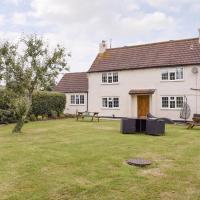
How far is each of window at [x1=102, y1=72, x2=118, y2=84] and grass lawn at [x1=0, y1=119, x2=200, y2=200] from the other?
66.6ft

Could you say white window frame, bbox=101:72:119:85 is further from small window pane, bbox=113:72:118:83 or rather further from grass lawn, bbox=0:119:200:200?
grass lawn, bbox=0:119:200:200

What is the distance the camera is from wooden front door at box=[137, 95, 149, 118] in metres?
33.5

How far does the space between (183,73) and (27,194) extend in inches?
1010

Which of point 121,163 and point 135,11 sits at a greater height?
point 135,11

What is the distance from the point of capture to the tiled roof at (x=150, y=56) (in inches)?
1243

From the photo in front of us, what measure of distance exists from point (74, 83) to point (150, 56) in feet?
40.3

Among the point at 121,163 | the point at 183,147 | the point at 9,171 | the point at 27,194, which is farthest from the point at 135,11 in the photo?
the point at 27,194

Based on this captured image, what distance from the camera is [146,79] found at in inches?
1305

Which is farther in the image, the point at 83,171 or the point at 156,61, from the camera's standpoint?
the point at 156,61

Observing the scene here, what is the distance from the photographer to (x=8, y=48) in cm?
1959

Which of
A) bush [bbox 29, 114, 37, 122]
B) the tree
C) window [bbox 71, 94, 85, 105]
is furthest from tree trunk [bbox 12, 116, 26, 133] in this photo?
window [bbox 71, 94, 85, 105]

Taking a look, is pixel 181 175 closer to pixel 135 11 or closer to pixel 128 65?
pixel 135 11

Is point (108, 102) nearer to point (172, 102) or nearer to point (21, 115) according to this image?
point (172, 102)

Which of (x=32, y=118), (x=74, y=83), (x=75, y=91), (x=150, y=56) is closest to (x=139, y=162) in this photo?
(x=32, y=118)
